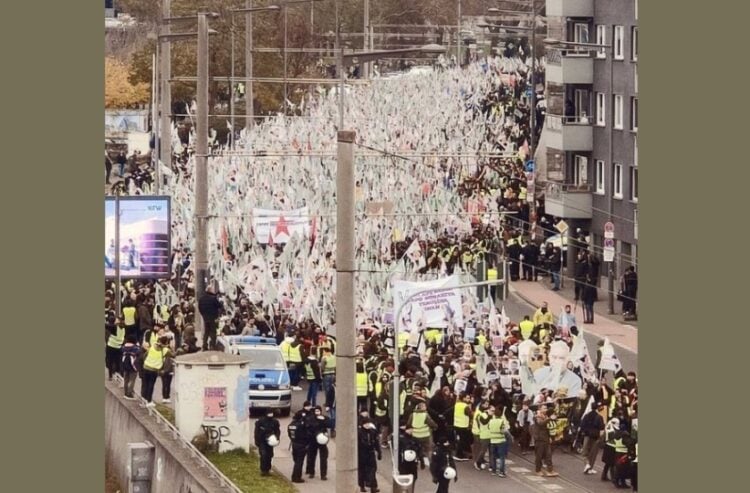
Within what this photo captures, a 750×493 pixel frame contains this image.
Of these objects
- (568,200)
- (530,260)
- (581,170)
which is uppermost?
(581,170)

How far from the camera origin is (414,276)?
49.4m

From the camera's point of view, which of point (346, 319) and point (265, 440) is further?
point (265, 440)

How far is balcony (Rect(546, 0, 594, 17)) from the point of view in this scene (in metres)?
49.7

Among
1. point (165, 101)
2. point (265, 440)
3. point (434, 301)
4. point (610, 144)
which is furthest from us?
point (165, 101)

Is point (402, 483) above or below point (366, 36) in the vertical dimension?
below

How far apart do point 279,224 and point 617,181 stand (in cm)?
652

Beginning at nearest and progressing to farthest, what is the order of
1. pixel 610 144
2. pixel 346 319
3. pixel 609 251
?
pixel 346 319 < pixel 609 251 < pixel 610 144

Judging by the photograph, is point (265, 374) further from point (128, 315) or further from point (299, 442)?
point (128, 315)

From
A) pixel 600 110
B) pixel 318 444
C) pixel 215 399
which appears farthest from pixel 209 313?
pixel 600 110

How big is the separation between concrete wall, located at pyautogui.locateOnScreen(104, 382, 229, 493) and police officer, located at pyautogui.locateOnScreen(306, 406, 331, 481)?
167cm

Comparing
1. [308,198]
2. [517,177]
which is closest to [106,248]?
[308,198]

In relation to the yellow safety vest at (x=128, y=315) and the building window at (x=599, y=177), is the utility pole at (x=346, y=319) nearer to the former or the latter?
the building window at (x=599, y=177)

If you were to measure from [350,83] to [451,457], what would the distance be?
30.1 feet

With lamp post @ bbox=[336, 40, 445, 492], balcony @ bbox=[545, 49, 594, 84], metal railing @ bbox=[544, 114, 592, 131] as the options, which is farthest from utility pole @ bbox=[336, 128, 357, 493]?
metal railing @ bbox=[544, 114, 592, 131]
